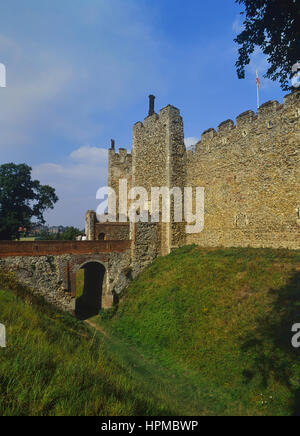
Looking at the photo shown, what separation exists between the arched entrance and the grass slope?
2375 mm

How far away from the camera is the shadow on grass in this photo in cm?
683

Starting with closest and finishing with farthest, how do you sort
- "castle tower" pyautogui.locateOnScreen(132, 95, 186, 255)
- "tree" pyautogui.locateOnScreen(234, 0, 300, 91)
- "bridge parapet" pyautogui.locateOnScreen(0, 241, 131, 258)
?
"tree" pyautogui.locateOnScreen(234, 0, 300, 91)
"bridge parapet" pyautogui.locateOnScreen(0, 241, 131, 258)
"castle tower" pyautogui.locateOnScreen(132, 95, 186, 255)

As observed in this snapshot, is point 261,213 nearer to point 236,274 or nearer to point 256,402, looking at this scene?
point 236,274

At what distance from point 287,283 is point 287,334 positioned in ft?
8.43

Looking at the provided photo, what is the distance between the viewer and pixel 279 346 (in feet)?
24.9

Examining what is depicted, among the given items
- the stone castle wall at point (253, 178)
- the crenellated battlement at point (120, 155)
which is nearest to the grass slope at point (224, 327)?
the stone castle wall at point (253, 178)

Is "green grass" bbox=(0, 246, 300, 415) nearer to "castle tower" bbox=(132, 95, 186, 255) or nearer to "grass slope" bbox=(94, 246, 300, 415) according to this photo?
"grass slope" bbox=(94, 246, 300, 415)

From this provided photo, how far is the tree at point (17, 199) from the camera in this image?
29203 millimetres

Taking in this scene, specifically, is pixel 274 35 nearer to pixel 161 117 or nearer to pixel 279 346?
pixel 279 346

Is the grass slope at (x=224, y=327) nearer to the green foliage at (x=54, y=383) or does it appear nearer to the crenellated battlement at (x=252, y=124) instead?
the green foliage at (x=54, y=383)

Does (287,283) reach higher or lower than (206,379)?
higher

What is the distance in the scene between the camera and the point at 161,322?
1159 cm

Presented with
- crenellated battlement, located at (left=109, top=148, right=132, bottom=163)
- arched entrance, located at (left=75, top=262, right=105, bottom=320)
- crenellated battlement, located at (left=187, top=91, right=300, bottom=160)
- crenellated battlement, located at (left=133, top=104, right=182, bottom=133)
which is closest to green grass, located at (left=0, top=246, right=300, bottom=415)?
arched entrance, located at (left=75, top=262, right=105, bottom=320)
